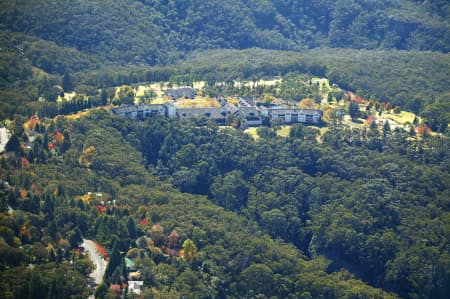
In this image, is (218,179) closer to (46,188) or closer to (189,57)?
(46,188)

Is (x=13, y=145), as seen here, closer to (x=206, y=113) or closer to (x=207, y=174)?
(x=207, y=174)

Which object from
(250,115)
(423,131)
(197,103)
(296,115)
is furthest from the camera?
(197,103)

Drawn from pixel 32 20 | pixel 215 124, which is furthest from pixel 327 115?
pixel 32 20

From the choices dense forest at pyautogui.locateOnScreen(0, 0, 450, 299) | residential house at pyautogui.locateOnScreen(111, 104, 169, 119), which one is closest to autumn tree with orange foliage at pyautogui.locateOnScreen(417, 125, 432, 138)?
dense forest at pyautogui.locateOnScreen(0, 0, 450, 299)

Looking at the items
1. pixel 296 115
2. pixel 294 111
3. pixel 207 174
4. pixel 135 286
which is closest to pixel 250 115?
pixel 294 111

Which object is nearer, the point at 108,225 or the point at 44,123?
the point at 108,225

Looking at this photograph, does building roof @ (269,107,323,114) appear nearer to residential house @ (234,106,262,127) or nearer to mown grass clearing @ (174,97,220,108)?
residential house @ (234,106,262,127)
